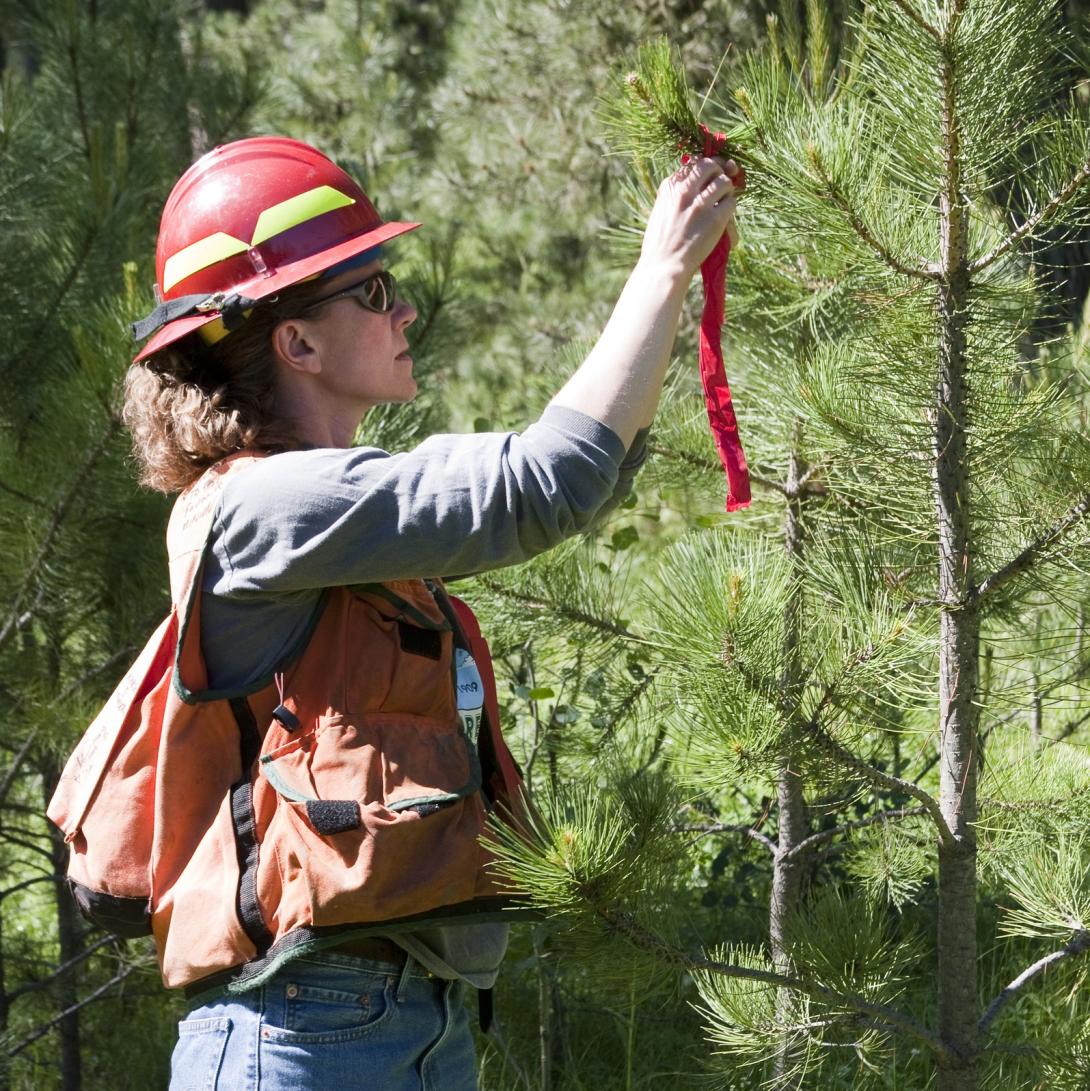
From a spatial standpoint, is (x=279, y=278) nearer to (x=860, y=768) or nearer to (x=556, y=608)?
(x=860, y=768)

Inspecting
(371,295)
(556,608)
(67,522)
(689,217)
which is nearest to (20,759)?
(67,522)

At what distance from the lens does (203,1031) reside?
1.54 meters

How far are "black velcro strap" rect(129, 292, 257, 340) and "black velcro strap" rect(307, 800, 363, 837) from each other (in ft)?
1.88

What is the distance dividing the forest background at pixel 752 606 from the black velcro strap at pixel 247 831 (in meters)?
0.31

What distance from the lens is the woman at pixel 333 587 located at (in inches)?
53.7

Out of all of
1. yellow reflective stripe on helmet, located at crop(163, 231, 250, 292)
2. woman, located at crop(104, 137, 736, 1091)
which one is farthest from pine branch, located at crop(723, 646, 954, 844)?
yellow reflective stripe on helmet, located at crop(163, 231, 250, 292)

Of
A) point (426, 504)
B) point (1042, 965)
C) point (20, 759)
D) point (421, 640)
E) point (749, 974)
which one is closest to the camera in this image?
point (426, 504)

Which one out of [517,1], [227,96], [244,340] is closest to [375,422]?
[244,340]

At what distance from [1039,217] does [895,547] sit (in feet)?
2.08

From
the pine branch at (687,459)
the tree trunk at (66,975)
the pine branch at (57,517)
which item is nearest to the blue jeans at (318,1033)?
the pine branch at (687,459)

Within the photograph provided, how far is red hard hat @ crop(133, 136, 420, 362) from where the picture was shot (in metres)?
1.64

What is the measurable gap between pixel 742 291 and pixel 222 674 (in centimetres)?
124

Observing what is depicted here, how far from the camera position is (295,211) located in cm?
167

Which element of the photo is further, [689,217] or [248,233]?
[248,233]
